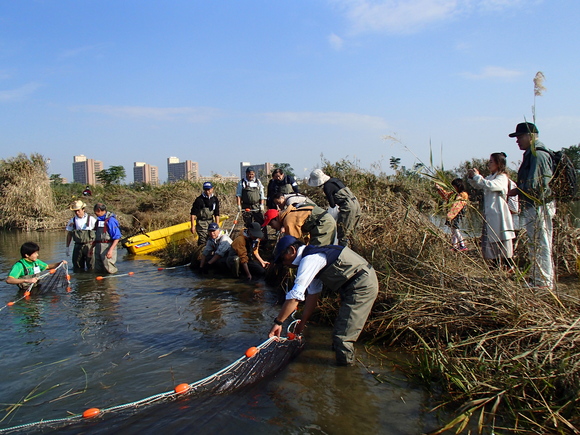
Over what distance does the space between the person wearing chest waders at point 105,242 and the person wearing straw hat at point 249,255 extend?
294cm

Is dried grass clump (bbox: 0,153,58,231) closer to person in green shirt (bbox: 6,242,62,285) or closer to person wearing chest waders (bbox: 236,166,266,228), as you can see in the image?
person in green shirt (bbox: 6,242,62,285)

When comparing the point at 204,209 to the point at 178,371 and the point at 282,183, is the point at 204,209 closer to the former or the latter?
the point at 282,183

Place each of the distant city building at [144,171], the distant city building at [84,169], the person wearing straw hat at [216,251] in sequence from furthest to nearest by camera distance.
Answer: the distant city building at [84,169] < the distant city building at [144,171] < the person wearing straw hat at [216,251]

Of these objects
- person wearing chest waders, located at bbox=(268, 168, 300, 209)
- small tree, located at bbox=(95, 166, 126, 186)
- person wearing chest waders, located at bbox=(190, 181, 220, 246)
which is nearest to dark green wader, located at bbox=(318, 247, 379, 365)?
person wearing chest waders, located at bbox=(268, 168, 300, 209)

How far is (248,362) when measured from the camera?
3.77 metres

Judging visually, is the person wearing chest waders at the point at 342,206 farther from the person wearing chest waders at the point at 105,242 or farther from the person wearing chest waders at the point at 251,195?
the person wearing chest waders at the point at 105,242

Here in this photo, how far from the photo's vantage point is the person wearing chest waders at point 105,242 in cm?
962

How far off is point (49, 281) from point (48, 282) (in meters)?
0.02

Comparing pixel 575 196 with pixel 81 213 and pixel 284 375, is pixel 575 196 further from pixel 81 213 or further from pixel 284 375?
pixel 81 213

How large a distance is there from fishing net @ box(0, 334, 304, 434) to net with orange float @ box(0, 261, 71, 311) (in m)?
5.32

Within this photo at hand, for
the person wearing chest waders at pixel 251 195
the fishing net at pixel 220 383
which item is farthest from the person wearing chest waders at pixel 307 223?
the person wearing chest waders at pixel 251 195

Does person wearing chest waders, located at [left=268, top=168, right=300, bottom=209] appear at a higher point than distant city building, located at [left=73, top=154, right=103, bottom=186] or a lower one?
lower

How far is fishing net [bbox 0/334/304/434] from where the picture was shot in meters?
3.18

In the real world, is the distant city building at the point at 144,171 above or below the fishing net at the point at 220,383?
above
